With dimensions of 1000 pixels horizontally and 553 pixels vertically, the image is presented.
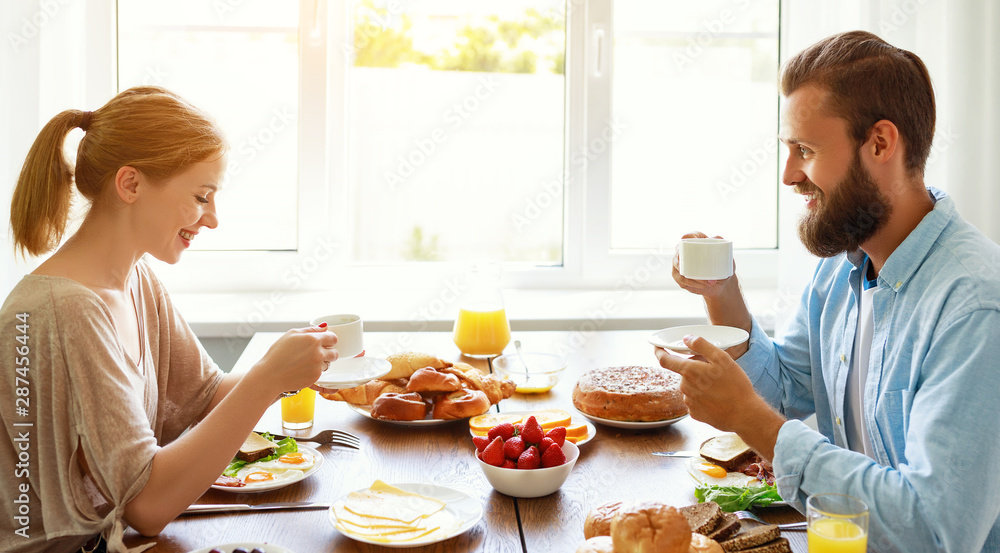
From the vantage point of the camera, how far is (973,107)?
2.54 m

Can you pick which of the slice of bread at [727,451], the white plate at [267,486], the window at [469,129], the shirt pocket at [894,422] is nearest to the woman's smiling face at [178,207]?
the white plate at [267,486]

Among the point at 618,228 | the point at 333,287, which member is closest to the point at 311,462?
the point at 333,287

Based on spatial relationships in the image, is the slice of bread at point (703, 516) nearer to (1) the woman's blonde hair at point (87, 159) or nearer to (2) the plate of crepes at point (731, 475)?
(2) the plate of crepes at point (731, 475)

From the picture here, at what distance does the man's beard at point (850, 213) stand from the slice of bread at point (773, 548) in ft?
1.89

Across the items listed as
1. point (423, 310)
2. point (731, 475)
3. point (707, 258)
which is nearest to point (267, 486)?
point (731, 475)

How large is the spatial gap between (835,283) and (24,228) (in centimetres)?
145

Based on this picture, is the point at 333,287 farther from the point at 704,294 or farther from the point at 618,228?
the point at 704,294

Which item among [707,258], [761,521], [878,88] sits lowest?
[761,521]

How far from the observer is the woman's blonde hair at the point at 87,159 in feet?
4.25

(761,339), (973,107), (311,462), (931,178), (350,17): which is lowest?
(311,462)

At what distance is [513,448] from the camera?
1282 mm

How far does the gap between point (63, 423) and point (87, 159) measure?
1.38ft

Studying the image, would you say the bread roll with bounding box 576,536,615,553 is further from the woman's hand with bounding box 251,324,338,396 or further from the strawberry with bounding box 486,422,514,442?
the woman's hand with bounding box 251,324,338,396

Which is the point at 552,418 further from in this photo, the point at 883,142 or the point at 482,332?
the point at 883,142
